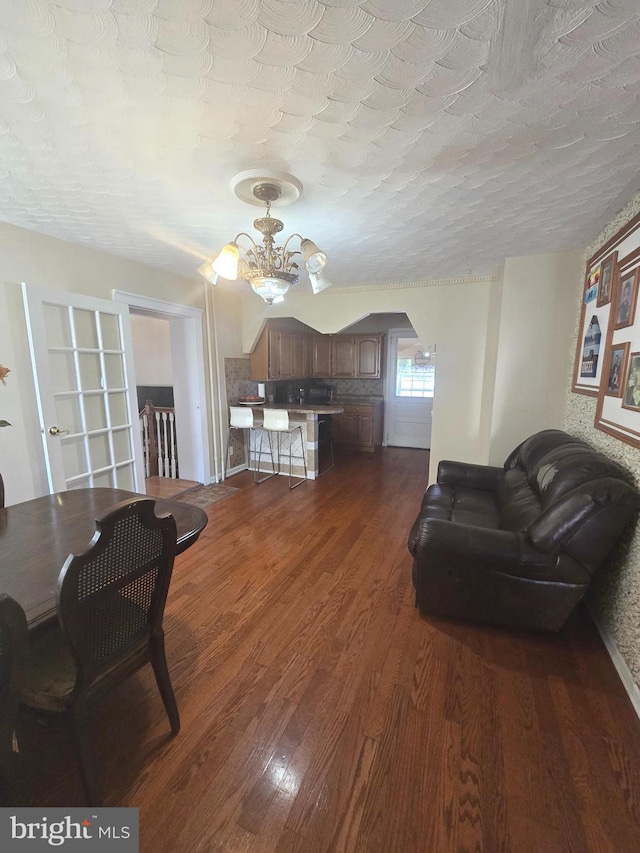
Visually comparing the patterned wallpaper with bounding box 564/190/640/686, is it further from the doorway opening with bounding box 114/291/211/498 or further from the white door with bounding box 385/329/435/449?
the doorway opening with bounding box 114/291/211/498

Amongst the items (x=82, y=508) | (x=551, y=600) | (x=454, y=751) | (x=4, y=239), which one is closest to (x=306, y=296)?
(x=4, y=239)

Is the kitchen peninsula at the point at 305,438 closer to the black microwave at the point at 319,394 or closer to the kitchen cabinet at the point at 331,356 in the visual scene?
the kitchen cabinet at the point at 331,356

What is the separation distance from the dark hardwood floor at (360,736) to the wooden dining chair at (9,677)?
0.43 m

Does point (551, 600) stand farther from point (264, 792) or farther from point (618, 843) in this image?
point (264, 792)

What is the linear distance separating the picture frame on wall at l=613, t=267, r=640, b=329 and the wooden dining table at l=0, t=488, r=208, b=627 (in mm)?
2378

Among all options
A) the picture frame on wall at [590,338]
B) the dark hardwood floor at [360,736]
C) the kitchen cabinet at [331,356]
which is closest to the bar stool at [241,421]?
the kitchen cabinet at [331,356]

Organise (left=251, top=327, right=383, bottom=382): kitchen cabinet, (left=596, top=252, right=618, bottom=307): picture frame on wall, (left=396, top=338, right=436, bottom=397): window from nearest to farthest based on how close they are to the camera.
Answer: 1. (left=596, top=252, right=618, bottom=307): picture frame on wall
2. (left=251, top=327, right=383, bottom=382): kitchen cabinet
3. (left=396, top=338, right=436, bottom=397): window

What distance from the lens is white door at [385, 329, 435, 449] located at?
5809mm

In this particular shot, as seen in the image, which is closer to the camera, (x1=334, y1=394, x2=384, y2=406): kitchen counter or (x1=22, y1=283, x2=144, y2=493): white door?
(x1=22, y1=283, x2=144, y2=493): white door

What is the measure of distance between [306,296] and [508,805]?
4.30 metres

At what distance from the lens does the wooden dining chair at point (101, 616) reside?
0.97m

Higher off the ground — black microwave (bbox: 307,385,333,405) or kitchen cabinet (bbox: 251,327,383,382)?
kitchen cabinet (bbox: 251,327,383,382)

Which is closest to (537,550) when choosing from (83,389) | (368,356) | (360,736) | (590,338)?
(360,736)
